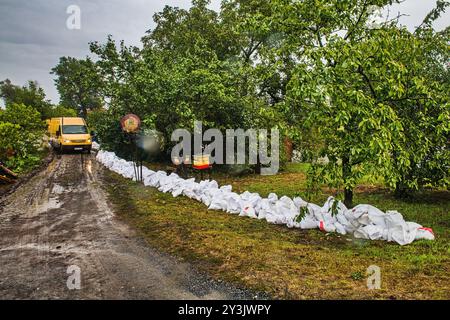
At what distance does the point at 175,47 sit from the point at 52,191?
1620 centimetres

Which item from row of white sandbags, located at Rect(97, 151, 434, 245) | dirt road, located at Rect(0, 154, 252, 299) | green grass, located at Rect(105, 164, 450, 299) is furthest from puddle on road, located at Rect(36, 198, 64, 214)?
row of white sandbags, located at Rect(97, 151, 434, 245)

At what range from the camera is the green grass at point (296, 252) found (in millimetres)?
4934

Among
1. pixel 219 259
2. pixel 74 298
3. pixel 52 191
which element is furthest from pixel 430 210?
pixel 52 191

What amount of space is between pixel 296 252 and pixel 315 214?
189 cm

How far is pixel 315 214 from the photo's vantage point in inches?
316

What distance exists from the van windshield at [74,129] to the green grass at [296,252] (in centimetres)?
1495

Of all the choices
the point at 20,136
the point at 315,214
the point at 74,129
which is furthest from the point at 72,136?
the point at 315,214

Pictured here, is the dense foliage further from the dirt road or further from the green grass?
the green grass

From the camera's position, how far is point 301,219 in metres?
7.95

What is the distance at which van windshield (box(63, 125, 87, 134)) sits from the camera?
2342cm

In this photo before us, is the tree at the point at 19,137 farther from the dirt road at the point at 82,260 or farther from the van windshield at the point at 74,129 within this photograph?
the dirt road at the point at 82,260

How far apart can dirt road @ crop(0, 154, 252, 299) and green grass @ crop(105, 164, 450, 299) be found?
0.47 m

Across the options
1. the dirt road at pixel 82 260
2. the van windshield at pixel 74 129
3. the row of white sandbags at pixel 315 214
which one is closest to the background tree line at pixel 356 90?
the row of white sandbags at pixel 315 214
